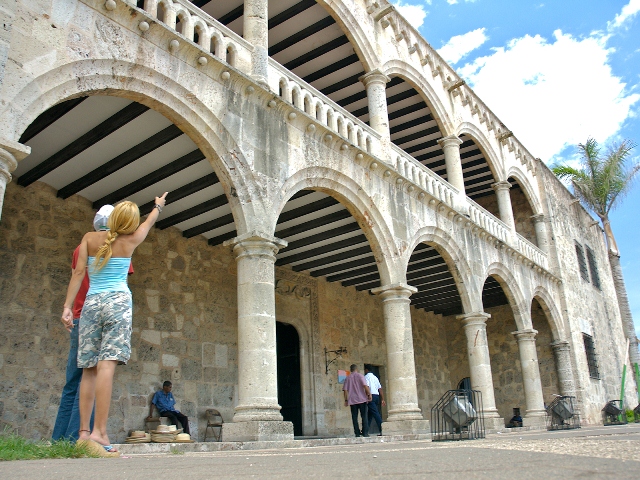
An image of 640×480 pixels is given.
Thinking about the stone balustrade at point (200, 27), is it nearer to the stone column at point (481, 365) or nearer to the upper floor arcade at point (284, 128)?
the upper floor arcade at point (284, 128)

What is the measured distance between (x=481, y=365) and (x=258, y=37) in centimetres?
677

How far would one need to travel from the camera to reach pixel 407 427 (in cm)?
778

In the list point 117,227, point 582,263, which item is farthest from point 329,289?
point 582,263

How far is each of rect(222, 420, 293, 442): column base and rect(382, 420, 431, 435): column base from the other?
2695 mm

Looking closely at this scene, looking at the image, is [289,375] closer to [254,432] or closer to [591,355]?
[254,432]

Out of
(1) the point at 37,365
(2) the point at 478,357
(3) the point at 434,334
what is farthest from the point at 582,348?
(1) the point at 37,365

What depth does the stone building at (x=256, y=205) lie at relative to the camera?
5.63 metres

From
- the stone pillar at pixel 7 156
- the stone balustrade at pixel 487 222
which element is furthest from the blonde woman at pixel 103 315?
the stone balustrade at pixel 487 222

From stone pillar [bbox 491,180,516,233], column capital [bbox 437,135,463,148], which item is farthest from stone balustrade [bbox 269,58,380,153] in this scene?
stone pillar [bbox 491,180,516,233]

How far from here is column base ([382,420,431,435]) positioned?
25.4ft

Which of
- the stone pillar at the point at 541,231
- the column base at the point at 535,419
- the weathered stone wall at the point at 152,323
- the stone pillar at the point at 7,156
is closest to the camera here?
the stone pillar at the point at 7,156

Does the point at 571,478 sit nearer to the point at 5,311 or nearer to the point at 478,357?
the point at 5,311

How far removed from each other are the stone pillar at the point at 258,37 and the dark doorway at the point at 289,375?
5280mm

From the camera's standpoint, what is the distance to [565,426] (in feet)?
36.1
